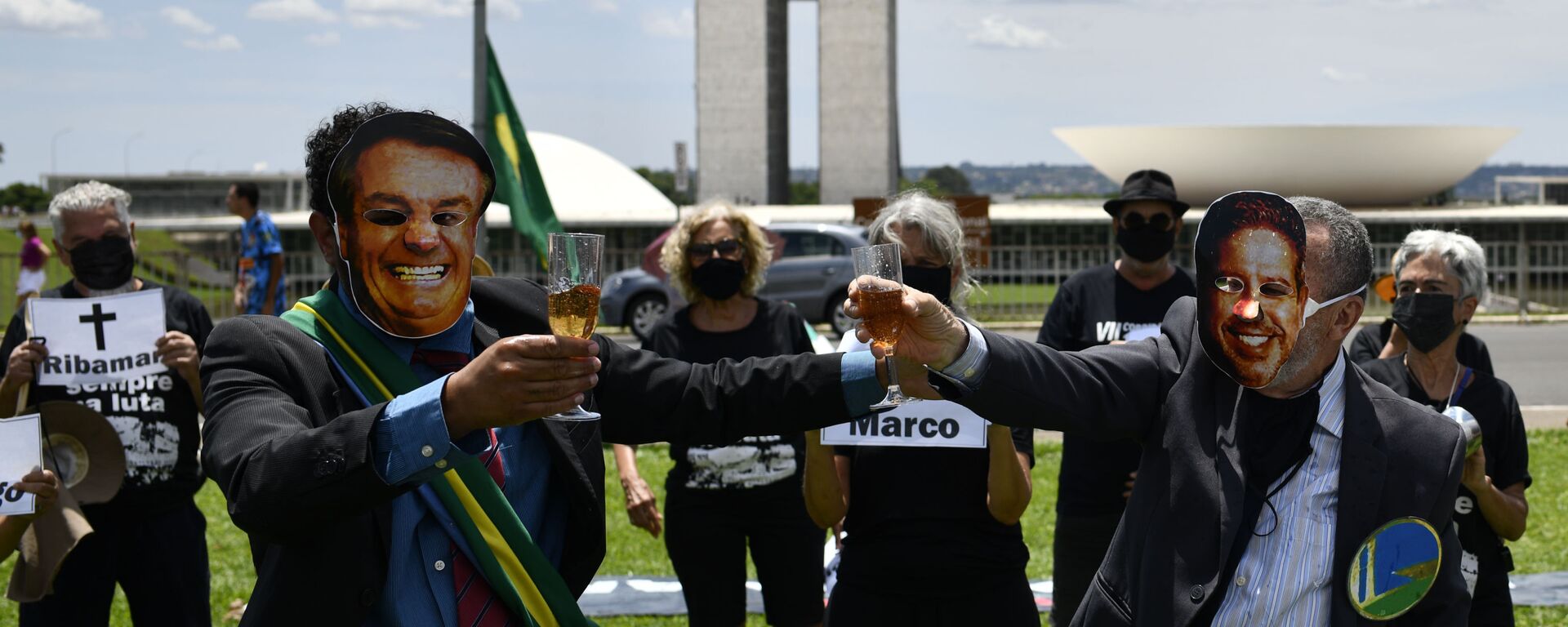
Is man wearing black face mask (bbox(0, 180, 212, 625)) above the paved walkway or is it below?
above

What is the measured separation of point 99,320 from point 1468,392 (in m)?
4.28

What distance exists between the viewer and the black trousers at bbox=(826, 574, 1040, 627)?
12.8 feet

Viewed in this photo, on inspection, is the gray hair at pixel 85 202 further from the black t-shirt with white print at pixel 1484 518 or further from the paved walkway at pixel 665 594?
the black t-shirt with white print at pixel 1484 518

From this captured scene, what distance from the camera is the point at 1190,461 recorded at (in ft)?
8.89

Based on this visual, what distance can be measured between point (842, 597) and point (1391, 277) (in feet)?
7.56

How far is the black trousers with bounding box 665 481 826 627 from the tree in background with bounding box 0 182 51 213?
269 feet

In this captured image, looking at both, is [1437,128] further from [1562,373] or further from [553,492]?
[553,492]

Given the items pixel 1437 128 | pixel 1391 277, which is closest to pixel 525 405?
pixel 1391 277

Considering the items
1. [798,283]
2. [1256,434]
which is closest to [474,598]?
[1256,434]

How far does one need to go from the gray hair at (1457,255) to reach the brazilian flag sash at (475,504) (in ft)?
10.1

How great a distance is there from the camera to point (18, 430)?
3959 mm

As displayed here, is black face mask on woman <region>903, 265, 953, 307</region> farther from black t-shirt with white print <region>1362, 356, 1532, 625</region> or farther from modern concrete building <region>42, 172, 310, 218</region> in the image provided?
modern concrete building <region>42, 172, 310, 218</region>

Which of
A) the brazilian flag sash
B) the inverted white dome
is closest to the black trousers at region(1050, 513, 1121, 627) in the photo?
the brazilian flag sash

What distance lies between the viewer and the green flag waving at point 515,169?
8.83 m
